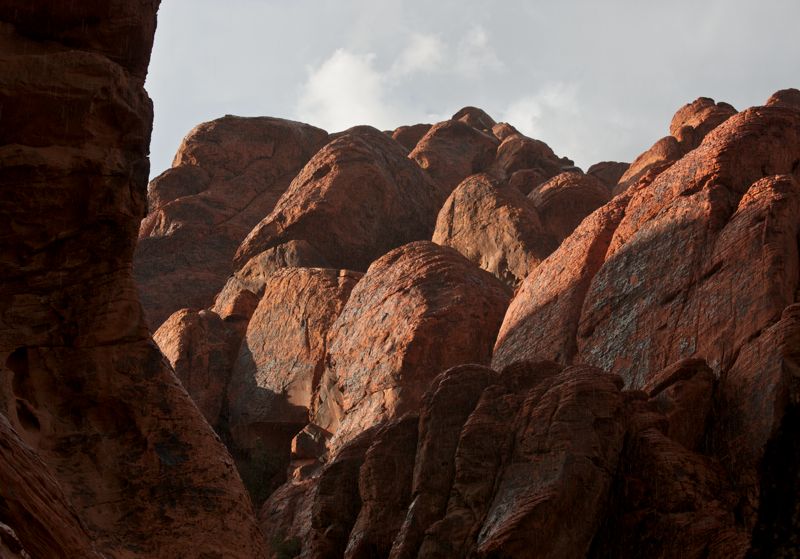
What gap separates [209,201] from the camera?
174 feet

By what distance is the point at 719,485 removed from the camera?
19.1 meters

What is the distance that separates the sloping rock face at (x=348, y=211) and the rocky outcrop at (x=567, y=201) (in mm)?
5654

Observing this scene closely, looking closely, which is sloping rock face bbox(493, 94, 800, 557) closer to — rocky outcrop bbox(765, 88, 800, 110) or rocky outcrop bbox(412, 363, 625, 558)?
rocky outcrop bbox(412, 363, 625, 558)

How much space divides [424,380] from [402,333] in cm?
172

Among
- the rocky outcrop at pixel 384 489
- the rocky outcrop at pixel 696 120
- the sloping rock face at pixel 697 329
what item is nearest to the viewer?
the sloping rock face at pixel 697 329

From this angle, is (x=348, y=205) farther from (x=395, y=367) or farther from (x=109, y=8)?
(x=109, y=8)

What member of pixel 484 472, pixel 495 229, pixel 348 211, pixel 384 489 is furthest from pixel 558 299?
pixel 348 211

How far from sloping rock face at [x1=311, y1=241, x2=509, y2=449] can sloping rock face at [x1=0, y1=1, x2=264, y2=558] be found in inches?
473

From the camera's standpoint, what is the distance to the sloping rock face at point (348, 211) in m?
45.0

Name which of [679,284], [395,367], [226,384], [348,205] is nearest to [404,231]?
[348,205]

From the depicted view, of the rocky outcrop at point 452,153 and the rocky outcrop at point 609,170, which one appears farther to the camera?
the rocky outcrop at point 609,170

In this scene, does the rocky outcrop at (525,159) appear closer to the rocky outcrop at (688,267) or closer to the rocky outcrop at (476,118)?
the rocky outcrop at (476,118)

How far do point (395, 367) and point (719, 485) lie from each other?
13.2 metres

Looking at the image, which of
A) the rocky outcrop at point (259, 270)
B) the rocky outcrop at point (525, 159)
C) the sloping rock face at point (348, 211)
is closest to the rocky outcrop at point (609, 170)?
the rocky outcrop at point (525, 159)
